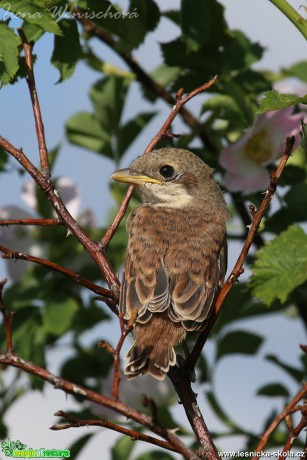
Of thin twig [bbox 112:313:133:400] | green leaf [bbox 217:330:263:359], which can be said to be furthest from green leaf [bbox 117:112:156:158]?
thin twig [bbox 112:313:133:400]

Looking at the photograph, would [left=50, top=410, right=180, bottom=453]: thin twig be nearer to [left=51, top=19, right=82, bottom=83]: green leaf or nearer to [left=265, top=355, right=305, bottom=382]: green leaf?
[left=51, top=19, right=82, bottom=83]: green leaf

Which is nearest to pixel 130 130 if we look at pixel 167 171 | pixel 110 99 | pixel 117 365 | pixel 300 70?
pixel 110 99

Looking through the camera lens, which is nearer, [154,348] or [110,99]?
[154,348]

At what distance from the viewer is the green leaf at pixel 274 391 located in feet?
15.0

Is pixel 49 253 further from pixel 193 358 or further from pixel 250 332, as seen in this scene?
pixel 193 358

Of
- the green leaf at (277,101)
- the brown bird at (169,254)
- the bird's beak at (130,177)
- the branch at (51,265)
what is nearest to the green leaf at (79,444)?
the brown bird at (169,254)

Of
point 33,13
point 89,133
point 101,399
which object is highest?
point 89,133

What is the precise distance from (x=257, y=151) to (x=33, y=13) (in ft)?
5.01

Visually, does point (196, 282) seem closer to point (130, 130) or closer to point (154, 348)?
point (154, 348)

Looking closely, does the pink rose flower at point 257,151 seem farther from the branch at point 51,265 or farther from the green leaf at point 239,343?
the branch at point 51,265

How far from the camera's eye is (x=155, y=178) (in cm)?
432

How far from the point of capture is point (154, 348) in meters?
3.22

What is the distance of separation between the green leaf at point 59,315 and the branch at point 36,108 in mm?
1276

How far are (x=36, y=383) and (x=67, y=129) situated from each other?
1.52 meters
